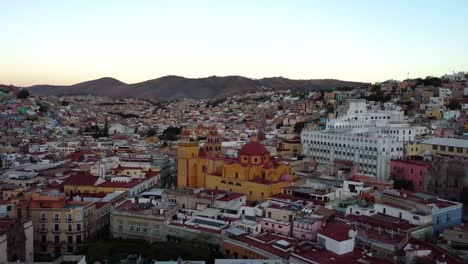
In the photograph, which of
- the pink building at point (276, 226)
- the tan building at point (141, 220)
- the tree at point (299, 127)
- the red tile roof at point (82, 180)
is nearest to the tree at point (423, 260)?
the pink building at point (276, 226)

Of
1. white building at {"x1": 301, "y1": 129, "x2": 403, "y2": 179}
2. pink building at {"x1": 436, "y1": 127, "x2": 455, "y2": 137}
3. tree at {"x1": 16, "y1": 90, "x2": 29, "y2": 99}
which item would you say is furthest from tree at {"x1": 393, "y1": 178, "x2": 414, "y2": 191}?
tree at {"x1": 16, "y1": 90, "x2": 29, "y2": 99}

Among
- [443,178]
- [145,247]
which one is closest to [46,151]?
[145,247]

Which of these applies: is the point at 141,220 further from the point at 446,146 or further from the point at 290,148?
the point at 290,148

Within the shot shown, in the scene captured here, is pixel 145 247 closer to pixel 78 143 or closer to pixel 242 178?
pixel 242 178

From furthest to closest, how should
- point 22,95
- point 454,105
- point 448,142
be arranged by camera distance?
point 22,95, point 454,105, point 448,142

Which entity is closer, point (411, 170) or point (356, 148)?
point (411, 170)

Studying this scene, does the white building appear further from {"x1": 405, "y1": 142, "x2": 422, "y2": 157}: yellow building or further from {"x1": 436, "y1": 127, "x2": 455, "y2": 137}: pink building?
{"x1": 436, "y1": 127, "x2": 455, "y2": 137}: pink building

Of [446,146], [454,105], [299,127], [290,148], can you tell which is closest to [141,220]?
[446,146]
